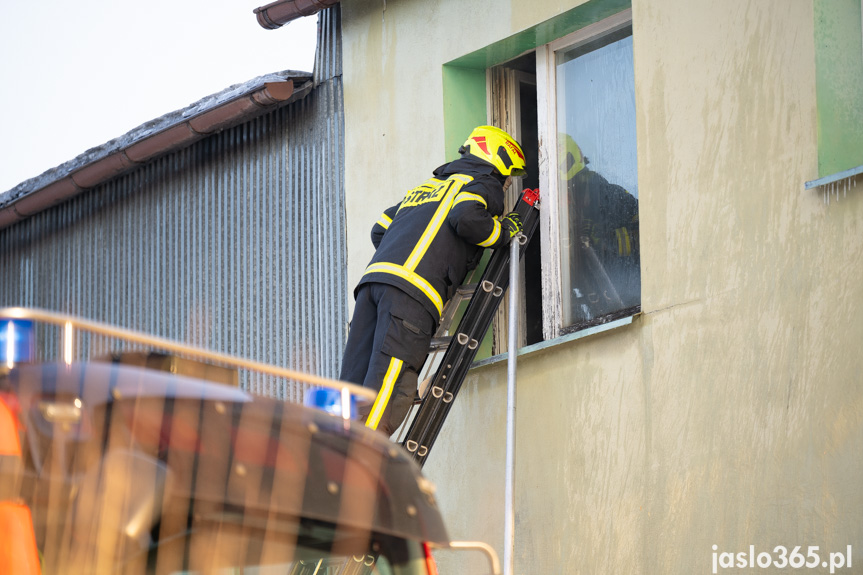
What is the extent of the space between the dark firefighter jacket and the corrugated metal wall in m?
1.20

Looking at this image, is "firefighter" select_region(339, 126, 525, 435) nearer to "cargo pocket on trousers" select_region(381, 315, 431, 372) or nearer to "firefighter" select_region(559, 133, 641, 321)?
"cargo pocket on trousers" select_region(381, 315, 431, 372)

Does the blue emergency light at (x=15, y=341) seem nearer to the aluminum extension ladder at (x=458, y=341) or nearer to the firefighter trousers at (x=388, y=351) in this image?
the firefighter trousers at (x=388, y=351)

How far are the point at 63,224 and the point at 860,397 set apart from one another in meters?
7.61

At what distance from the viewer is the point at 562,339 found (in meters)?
5.80

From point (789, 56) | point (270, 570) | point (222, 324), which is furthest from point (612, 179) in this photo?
point (270, 570)

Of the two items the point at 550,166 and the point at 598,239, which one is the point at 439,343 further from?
the point at 550,166

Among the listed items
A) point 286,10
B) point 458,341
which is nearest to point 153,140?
point 286,10

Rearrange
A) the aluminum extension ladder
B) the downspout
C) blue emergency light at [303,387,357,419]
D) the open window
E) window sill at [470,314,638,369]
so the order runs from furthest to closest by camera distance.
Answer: the open window
the aluminum extension ladder
window sill at [470,314,638,369]
the downspout
blue emergency light at [303,387,357,419]

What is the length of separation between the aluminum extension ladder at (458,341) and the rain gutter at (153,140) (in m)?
2.12

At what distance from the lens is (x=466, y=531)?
6.30 meters

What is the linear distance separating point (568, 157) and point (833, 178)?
2083 millimetres

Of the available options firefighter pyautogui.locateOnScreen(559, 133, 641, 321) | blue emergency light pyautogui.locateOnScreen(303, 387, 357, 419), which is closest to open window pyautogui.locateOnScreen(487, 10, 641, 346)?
firefighter pyautogui.locateOnScreen(559, 133, 641, 321)

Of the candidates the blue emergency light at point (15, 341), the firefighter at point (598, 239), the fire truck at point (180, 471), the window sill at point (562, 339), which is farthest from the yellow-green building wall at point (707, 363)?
the blue emergency light at point (15, 341)

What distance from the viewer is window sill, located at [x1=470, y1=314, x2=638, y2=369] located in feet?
17.9
